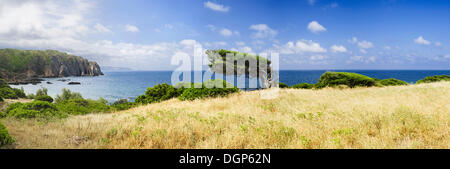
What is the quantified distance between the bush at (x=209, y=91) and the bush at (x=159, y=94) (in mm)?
2807

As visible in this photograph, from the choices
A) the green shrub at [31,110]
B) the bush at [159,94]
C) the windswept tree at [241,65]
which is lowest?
the bush at [159,94]

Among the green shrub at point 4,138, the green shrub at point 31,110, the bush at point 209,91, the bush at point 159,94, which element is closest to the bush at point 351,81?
the bush at point 209,91

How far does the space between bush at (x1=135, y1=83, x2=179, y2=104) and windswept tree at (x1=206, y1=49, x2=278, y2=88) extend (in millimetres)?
7163

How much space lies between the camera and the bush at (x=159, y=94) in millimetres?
16016

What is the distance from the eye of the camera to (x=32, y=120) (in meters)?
5.40

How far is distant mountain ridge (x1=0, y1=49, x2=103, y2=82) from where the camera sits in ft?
133

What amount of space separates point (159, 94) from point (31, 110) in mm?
10632

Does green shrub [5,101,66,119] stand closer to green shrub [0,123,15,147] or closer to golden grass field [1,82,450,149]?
golden grass field [1,82,450,149]

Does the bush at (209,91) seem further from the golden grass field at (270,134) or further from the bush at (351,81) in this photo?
the bush at (351,81)

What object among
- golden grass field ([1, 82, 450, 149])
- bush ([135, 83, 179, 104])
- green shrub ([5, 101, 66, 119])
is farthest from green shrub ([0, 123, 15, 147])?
bush ([135, 83, 179, 104])

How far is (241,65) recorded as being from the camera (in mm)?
23688

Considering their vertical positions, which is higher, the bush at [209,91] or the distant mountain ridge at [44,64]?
the distant mountain ridge at [44,64]
